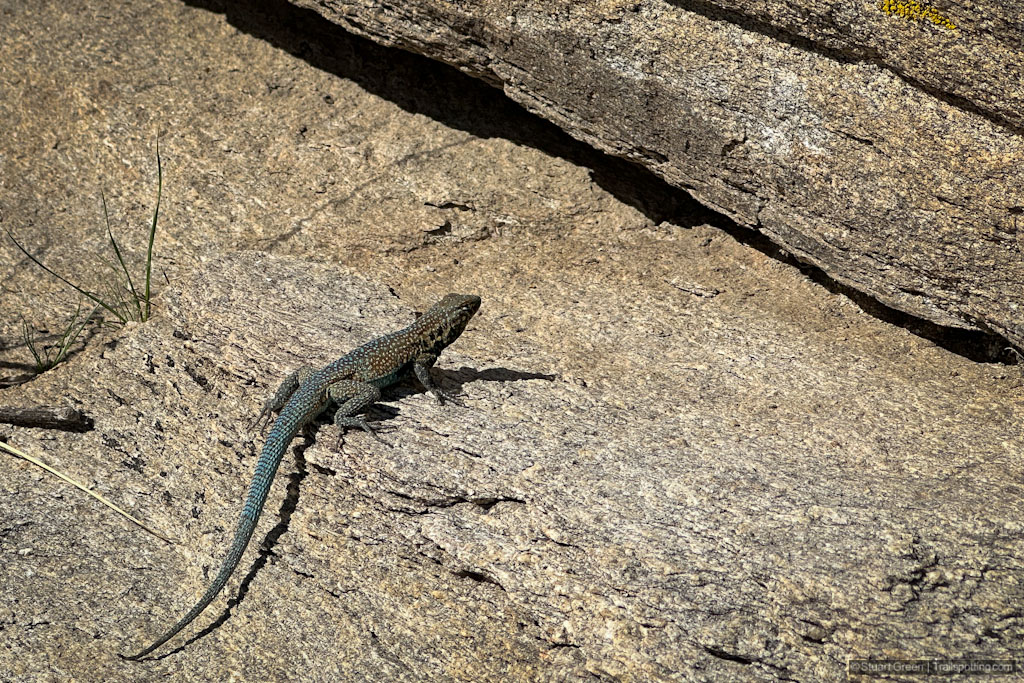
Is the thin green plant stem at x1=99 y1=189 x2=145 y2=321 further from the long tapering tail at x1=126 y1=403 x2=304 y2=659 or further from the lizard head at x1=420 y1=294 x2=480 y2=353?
the lizard head at x1=420 y1=294 x2=480 y2=353

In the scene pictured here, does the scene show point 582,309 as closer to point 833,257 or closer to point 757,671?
point 833,257

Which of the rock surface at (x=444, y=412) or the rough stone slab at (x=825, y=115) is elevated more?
the rough stone slab at (x=825, y=115)

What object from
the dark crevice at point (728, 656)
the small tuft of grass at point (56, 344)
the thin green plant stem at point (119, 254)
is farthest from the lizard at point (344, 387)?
the dark crevice at point (728, 656)

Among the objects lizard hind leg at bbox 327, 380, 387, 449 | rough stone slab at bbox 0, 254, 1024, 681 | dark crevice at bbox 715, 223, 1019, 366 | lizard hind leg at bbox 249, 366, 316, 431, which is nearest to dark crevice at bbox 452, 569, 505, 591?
rough stone slab at bbox 0, 254, 1024, 681

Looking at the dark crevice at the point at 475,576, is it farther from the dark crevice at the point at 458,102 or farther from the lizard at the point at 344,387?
the dark crevice at the point at 458,102

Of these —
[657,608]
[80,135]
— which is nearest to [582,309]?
[657,608]

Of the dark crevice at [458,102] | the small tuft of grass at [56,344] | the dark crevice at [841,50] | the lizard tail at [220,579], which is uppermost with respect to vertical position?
the dark crevice at [841,50]
